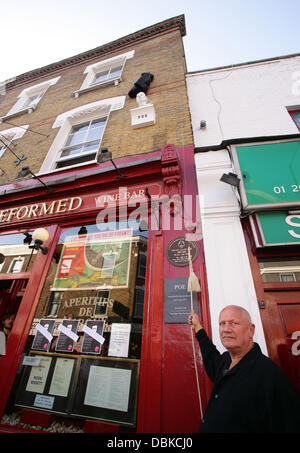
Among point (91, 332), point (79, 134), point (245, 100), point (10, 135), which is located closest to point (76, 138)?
point (79, 134)

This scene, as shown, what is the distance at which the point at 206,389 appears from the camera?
7.37 feet

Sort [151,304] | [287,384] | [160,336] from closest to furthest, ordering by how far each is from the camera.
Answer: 1. [287,384]
2. [160,336]
3. [151,304]

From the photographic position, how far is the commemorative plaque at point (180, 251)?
304cm

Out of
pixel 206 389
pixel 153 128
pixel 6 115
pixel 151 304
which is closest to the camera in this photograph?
pixel 206 389

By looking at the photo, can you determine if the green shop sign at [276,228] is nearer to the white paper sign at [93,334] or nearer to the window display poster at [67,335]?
the white paper sign at [93,334]

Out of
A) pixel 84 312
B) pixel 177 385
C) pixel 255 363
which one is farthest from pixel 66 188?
pixel 255 363

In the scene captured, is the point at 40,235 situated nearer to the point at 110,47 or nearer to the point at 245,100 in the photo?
the point at 245,100

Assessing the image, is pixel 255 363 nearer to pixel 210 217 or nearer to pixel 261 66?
pixel 210 217

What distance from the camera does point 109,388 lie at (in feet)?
8.62

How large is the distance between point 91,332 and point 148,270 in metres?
1.26

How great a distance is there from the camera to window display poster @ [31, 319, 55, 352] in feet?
10.4

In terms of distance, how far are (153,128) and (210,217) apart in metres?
2.82

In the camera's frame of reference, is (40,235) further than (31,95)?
No

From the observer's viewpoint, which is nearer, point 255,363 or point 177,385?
point 255,363
